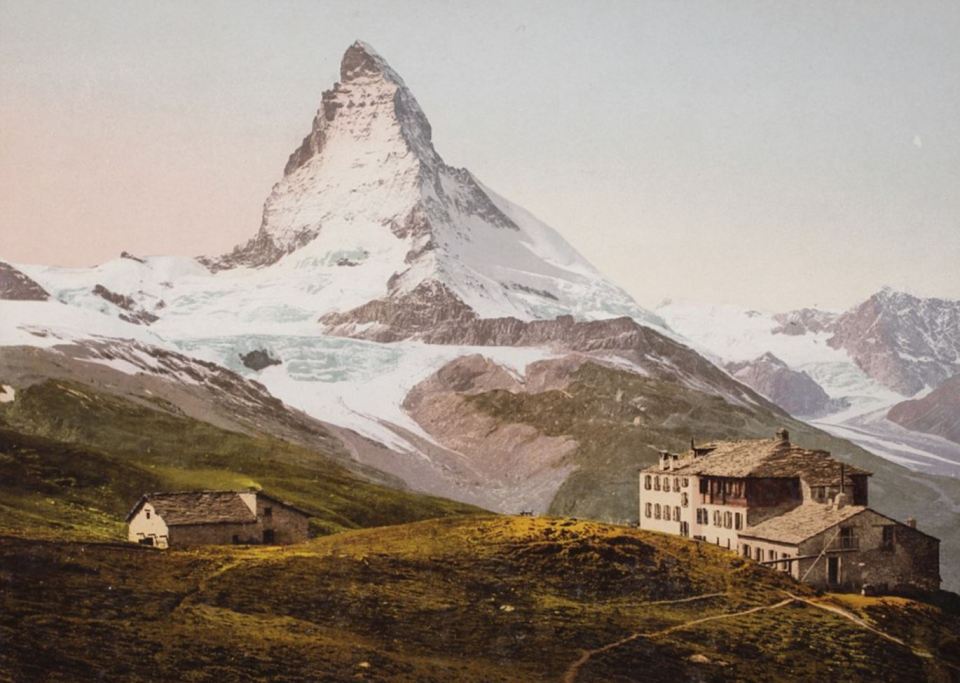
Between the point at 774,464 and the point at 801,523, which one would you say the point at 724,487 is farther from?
the point at 801,523

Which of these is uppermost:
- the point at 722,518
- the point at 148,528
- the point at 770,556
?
the point at 722,518

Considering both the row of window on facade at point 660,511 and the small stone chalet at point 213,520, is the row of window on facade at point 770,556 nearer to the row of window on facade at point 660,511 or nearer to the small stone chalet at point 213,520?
the row of window on facade at point 660,511

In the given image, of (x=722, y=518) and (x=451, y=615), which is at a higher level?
(x=722, y=518)

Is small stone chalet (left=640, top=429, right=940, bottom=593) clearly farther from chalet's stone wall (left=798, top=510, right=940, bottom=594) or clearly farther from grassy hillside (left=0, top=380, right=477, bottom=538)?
grassy hillside (left=0, top=380, right=477, bottom=538)

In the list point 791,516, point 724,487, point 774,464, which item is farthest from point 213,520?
point 774,464

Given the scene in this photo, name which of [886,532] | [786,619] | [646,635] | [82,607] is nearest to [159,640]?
[82,607]

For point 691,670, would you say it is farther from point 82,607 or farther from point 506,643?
point 82,607

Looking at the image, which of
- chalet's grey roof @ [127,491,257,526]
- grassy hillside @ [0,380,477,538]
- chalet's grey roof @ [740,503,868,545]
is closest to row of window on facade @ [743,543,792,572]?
chalet's grey roof @ [740,503,868,545]
